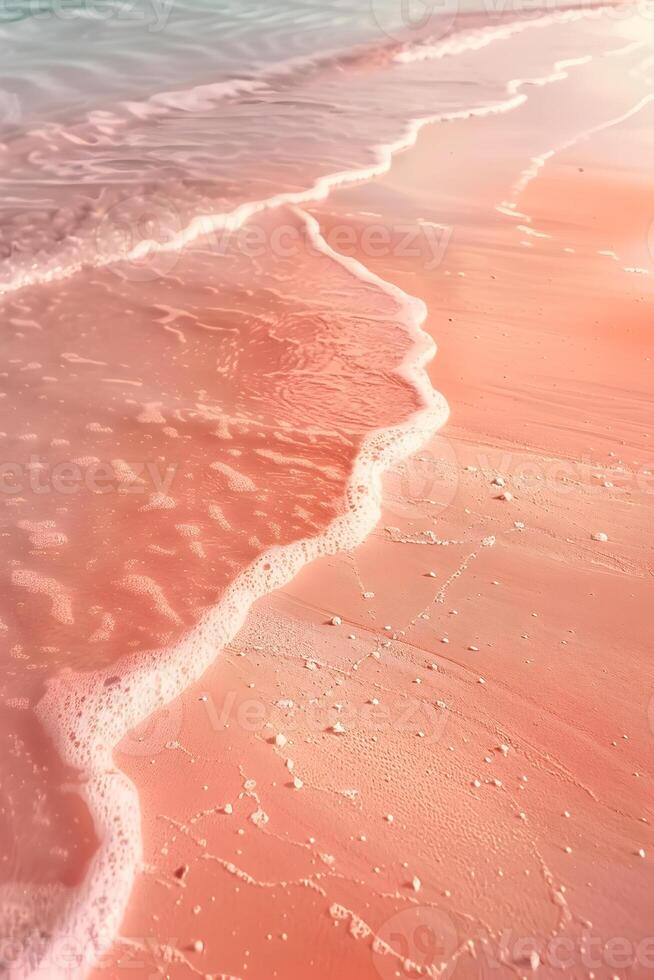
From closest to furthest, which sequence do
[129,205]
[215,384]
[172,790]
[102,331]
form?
1. [172,790]
2. [215,384]
3. [102,331]
4. [129,205]

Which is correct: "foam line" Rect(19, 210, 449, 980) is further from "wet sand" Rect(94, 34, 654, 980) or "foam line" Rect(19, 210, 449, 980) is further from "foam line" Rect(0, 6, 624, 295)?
"foam line" Rect(0, 6, 624, 295)

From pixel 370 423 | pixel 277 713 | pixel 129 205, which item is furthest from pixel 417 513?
pixel 129 205

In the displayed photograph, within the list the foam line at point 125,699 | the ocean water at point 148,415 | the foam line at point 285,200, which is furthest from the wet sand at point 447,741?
the foam line at point 285,200

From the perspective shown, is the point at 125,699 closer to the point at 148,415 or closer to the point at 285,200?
the point at 148,415

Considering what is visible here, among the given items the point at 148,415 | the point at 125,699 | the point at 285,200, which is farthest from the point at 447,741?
the point at 285,200

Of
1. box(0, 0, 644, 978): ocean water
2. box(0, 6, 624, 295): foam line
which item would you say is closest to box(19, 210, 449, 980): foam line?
box(0, 0, 644, 978): ocean water

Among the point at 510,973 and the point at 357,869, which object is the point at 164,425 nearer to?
the point at 357,869
